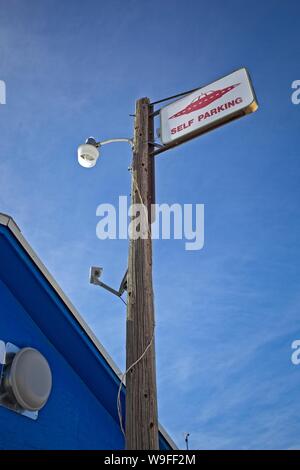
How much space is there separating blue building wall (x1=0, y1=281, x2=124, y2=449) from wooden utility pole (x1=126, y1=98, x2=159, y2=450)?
3.50 metres

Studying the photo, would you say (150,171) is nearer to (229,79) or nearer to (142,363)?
(229,79)

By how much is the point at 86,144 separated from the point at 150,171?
3.71 feet

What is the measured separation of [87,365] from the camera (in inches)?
318

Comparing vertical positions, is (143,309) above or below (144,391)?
above

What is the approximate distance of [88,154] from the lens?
5664 millimetres

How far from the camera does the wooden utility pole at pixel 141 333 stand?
131 inches

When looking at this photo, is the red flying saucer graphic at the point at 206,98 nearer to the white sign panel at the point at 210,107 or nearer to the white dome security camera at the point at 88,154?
the white sign panel at the point at 210,107

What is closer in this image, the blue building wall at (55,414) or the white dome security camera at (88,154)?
the white dome security camera at (88,154)

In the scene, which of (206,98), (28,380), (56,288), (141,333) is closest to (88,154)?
(206,98)

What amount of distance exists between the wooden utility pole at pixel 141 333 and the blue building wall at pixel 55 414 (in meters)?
3.50

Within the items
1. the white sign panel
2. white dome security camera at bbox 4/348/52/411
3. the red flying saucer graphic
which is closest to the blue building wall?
white dome security camera at bbox 4/348/52/411

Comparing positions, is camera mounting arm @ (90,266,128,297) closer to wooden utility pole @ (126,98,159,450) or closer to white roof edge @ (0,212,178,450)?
wooden utility pole @ (126,98,159,450)

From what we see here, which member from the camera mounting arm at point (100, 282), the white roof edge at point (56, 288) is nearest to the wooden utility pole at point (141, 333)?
the camera mounting arm at point (100, 282)
